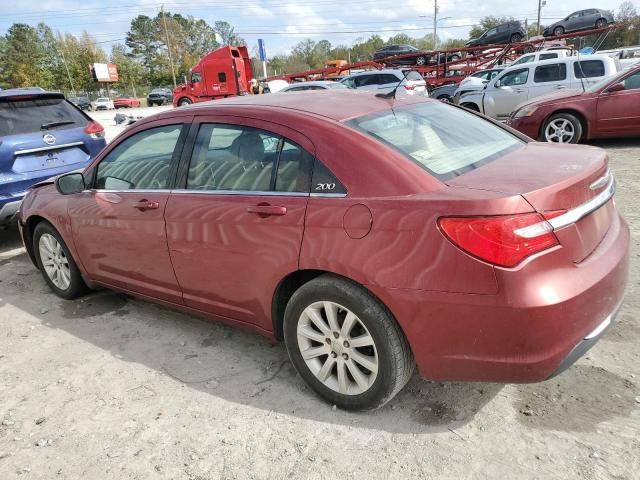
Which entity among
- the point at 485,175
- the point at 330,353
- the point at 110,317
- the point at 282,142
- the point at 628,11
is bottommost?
the point at 110,317

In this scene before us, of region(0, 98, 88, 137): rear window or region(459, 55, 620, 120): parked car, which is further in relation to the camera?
region(459, 55, 620, 120): parked car

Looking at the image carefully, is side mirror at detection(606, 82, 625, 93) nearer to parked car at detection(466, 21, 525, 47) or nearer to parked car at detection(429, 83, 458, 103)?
parked car at detection(429, 83, 458, 103)

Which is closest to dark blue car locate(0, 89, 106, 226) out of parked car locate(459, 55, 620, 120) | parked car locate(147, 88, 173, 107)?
parked car locate(459, 55, 620, 120)

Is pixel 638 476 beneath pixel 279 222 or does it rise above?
beneath

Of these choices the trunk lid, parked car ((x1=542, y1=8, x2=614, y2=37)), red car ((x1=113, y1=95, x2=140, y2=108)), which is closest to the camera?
the trunk lid

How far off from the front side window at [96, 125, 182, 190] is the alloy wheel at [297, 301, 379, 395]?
137 centimetres

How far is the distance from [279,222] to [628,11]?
64.2 m

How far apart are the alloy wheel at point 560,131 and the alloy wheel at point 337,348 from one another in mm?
7748

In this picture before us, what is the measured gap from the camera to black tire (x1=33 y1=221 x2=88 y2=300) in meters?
4.19

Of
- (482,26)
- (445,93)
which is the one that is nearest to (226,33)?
(482,26)

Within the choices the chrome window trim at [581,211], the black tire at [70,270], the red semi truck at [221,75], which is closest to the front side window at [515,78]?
the chrome window trim at [581,211]

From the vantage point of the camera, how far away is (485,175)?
2369mm

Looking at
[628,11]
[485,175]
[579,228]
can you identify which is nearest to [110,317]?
[485,175]

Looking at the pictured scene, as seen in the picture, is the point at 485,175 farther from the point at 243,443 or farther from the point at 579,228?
the point at 243,443
